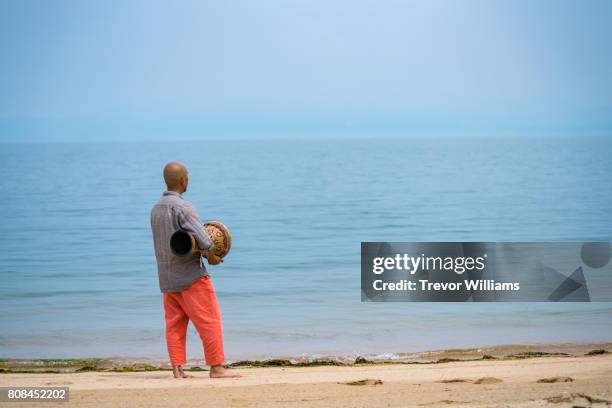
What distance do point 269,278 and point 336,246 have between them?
411cm

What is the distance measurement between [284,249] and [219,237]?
11.0 m

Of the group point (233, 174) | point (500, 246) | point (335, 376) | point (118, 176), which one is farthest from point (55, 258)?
point (233, 174)

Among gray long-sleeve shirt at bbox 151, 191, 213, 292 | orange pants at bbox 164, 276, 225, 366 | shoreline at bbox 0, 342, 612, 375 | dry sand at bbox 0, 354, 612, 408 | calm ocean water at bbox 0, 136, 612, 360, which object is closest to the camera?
dry sand at bbox 0, 354, 612, 408

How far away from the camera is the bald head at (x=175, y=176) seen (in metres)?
5.56

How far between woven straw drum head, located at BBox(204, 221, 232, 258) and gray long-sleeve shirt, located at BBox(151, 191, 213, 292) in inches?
4.7

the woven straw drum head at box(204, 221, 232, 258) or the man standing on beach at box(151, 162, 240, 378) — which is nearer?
the man standing on beach at box(151, 162, 240, 378)

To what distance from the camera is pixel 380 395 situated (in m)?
5.20

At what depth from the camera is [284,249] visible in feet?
54.7

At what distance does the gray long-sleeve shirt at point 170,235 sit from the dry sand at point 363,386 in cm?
52

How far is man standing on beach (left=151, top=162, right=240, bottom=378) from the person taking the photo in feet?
18.1

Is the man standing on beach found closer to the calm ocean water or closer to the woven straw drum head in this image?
the woven straw drum head

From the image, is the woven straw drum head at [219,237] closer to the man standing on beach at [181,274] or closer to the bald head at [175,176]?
the man standing on beach at [181,274]

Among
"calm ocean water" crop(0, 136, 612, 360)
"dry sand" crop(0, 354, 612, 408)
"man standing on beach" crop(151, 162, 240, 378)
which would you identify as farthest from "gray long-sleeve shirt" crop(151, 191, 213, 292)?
"calm ocean water" crop(0, 136, 612, 360)

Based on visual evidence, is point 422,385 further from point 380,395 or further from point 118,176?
point 118,176
